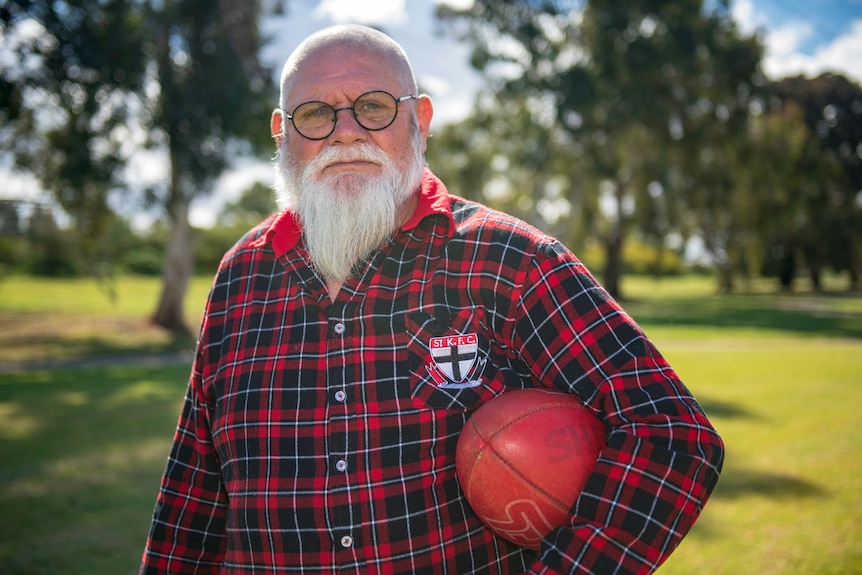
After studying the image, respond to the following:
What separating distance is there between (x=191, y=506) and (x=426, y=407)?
1.00 metres

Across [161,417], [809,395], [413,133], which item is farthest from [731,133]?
[413,133]

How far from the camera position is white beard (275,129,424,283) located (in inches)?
86.5

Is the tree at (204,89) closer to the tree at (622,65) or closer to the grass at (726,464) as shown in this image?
the grass at (726,464)

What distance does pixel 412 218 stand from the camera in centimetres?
212

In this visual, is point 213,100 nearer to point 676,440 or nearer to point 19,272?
point 676,440

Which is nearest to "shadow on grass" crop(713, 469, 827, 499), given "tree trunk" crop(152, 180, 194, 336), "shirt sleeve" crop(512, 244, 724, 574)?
"shirt sleeve" crop(512, 244, 724, 574)

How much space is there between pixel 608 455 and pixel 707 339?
1739 centimetres

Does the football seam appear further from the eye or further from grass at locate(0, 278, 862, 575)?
grass at locate(0, 278, 862, 575)

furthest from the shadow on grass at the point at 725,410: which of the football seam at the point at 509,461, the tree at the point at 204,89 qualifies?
the tree at the point at 204,89

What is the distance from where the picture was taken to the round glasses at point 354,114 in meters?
2.20

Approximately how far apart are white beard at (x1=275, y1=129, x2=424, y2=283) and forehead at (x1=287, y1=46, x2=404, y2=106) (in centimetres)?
19

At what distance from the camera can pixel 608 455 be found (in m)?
1.65

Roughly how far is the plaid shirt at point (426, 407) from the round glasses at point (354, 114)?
36cm

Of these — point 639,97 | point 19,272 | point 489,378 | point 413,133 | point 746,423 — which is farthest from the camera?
point 19,272
